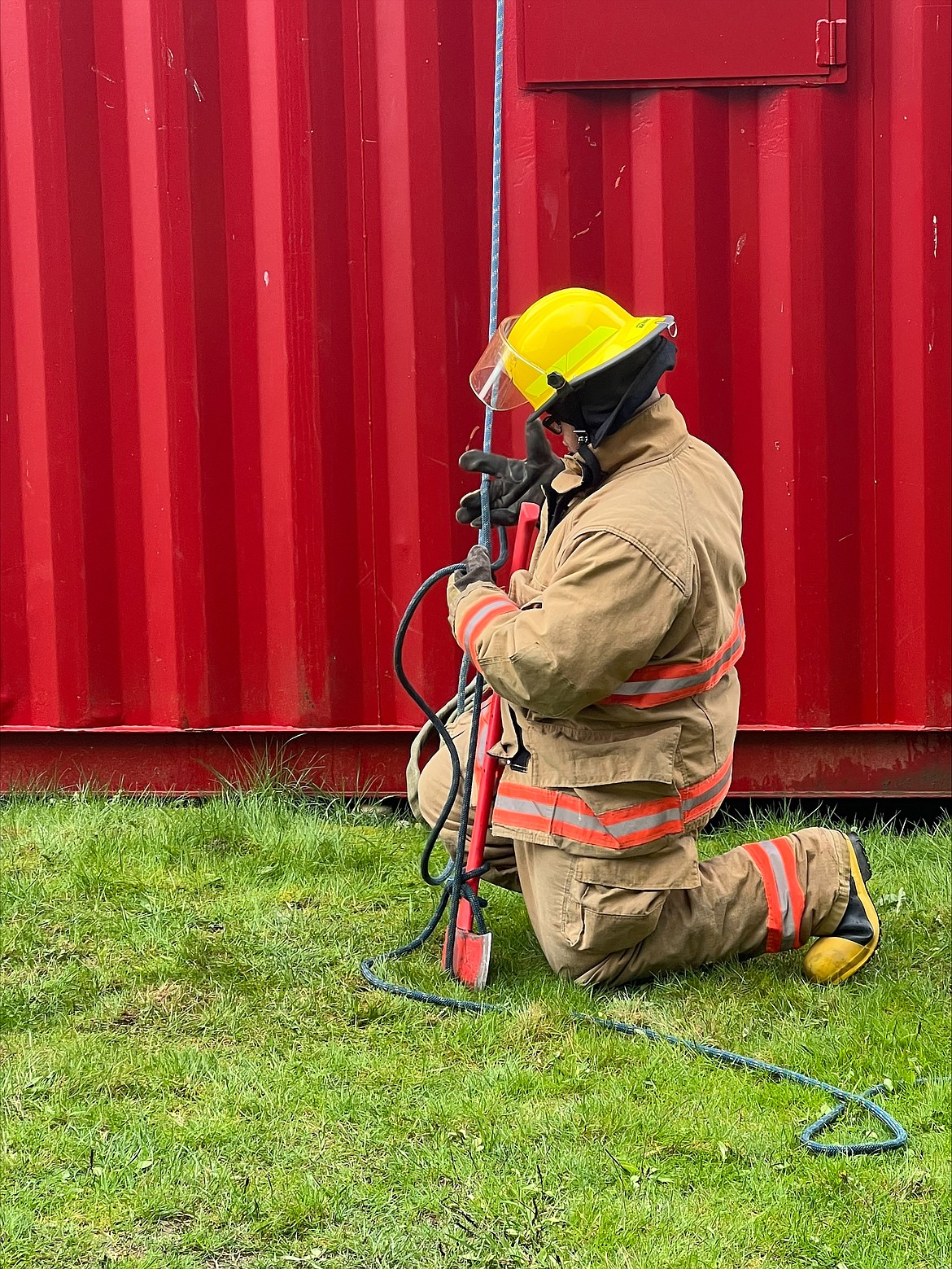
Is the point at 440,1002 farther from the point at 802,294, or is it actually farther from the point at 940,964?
the point at 802,294

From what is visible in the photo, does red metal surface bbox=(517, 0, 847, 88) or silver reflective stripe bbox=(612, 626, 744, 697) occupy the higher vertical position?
red metal surface bbox=(517, 0, 847, 88)

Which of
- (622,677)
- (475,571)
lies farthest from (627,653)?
(475,571)

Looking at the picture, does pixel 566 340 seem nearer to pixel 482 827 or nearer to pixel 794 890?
pixel 482 827

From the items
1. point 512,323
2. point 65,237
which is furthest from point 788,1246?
point 65,237

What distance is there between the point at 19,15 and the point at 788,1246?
4.27 m

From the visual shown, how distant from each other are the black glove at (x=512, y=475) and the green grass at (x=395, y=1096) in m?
1.13

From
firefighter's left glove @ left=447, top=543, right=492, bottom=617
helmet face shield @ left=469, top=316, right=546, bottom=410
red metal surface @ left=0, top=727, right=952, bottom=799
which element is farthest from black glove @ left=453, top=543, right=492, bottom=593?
red metal surface @ left=0, top=727, right=952, bottom=799

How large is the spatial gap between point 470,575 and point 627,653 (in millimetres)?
556

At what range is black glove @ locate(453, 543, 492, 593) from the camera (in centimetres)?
341

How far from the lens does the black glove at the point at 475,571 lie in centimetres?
341

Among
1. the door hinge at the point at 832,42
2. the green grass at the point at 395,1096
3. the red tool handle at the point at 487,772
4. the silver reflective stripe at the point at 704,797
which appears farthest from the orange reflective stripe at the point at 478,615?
the door hinge at the point at 832,42

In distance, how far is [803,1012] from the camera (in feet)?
10.6

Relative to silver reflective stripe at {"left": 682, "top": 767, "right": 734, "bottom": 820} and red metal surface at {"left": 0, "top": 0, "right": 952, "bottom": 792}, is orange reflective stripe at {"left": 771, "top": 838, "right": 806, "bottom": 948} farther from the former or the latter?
red metal surface at {"left": 0, "top": 0, "right": 952, "bottom": 792}

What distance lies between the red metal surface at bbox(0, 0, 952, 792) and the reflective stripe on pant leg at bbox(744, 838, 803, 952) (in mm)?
1231
